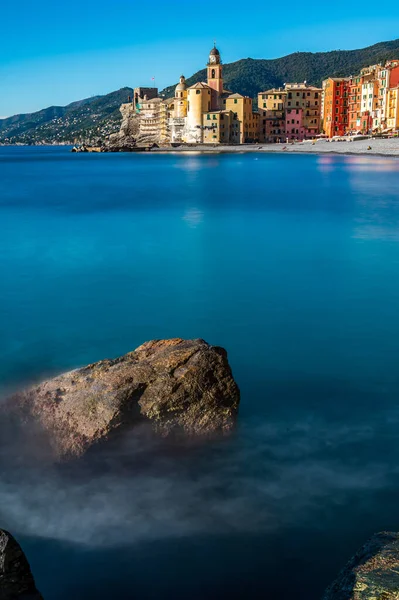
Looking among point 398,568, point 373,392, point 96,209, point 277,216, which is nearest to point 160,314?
point 373,392

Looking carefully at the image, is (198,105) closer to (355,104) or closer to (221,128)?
(221,128)

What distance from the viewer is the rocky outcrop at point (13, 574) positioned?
3357 millimetres

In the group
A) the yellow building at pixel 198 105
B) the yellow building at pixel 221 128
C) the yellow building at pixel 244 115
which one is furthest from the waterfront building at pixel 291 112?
the yellow building at pixel 198 105

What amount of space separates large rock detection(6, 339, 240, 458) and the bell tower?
354 ft

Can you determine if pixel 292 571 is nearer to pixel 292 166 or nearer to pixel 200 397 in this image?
pixel 200 397

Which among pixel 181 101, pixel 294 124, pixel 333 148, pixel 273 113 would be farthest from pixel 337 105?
pixel 181 101

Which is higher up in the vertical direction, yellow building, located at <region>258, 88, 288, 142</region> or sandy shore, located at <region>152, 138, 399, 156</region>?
yellow building, located at <region>258, 88, 288, 142</region>

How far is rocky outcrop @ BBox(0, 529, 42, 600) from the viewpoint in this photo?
3.36m

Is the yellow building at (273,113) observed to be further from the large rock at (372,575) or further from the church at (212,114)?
the large rock at (372,575)

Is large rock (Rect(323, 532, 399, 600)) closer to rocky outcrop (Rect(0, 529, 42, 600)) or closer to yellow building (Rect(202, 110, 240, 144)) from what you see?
rocky outcrop (Rect(0, 529, 42, 600))

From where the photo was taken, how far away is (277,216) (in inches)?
1021

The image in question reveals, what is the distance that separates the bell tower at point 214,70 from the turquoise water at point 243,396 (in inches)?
3641

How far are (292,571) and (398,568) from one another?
53.6 inches

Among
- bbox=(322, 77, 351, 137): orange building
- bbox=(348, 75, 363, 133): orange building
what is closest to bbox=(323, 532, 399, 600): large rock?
bbox=(348, 75, 363, 133): orange building
